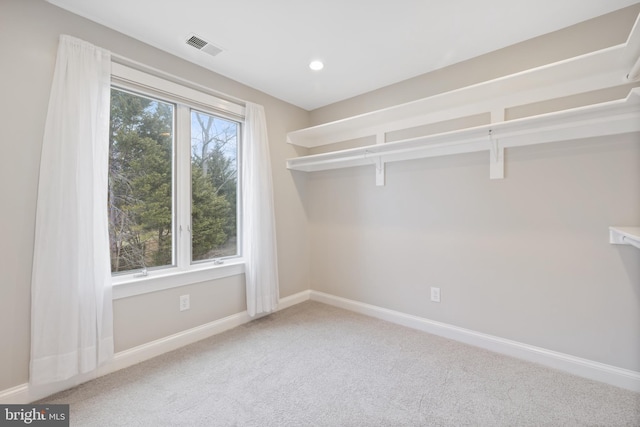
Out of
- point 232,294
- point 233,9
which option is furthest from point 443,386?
point 233,9

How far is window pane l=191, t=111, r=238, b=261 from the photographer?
2562 mm

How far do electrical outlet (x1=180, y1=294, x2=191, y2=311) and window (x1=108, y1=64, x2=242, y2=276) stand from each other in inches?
9.8

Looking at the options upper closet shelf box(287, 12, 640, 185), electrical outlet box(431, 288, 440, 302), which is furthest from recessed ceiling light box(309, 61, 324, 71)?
electrical outlet box(431, 288, 440, 302)

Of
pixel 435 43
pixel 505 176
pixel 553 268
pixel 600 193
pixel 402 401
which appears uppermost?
pixel 435 43

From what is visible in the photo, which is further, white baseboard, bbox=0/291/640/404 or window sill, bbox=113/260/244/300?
window sill, bbox=113/260/244/300

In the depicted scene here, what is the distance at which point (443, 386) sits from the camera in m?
1.78

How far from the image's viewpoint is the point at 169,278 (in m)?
2.28

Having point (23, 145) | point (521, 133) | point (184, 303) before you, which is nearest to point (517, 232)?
point (521, 133)

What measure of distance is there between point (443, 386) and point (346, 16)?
8.40ft

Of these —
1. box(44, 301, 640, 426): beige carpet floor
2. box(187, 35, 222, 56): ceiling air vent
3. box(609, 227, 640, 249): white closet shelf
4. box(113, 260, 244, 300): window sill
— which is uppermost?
box(187, 35, 222, 56): ceiling air vent

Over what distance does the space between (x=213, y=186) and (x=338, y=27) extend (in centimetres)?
176

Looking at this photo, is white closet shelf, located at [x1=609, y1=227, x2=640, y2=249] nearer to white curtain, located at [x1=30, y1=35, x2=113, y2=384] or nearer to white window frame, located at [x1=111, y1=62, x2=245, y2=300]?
white window frame, located at [x1=111, y1=62, x2=245, y2=300]

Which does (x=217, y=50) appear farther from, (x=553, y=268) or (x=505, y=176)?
(x=553, y=268)

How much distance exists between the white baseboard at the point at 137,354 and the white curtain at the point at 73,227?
0.37 feet
